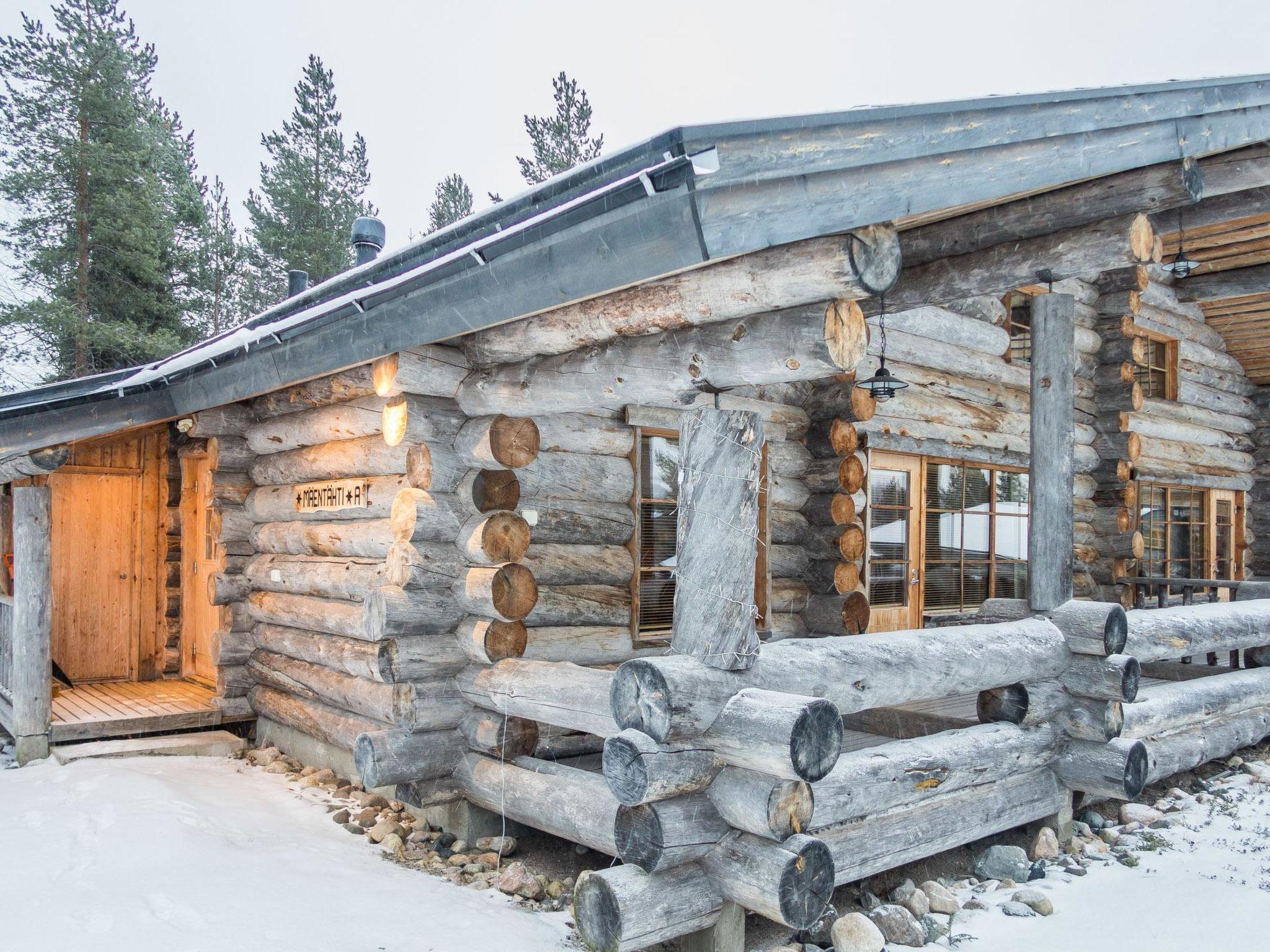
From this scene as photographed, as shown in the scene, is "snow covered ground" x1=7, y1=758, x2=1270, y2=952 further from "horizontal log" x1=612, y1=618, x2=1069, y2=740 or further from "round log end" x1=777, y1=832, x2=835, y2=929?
"horizontal log" x1=612, y1=618, x2=1069, y2=740

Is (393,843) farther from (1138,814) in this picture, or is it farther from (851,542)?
(1138,814)

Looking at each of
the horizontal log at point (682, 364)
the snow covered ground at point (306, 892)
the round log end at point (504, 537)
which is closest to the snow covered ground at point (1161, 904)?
the snow covered ground at point (306, 892)

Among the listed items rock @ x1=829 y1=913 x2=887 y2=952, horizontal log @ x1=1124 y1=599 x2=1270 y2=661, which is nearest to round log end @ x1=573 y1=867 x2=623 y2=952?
rock @ x1=829 y1=913 x2=887 y2=952

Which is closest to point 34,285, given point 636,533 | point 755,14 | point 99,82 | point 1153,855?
point 99,82

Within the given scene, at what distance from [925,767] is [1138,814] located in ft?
7.56

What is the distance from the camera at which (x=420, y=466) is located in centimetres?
556

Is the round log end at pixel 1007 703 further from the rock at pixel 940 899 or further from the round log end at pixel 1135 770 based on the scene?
the rock at pixel 940 899

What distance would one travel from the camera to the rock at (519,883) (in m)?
4.73

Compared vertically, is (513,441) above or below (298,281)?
below

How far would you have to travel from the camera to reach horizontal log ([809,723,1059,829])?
13.8 ft

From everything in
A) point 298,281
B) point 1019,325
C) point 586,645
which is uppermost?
point 298,281

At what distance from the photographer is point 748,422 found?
159 inches

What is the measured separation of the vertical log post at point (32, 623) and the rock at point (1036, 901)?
671cm

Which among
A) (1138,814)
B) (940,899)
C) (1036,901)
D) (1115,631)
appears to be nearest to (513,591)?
A: (940,899)
